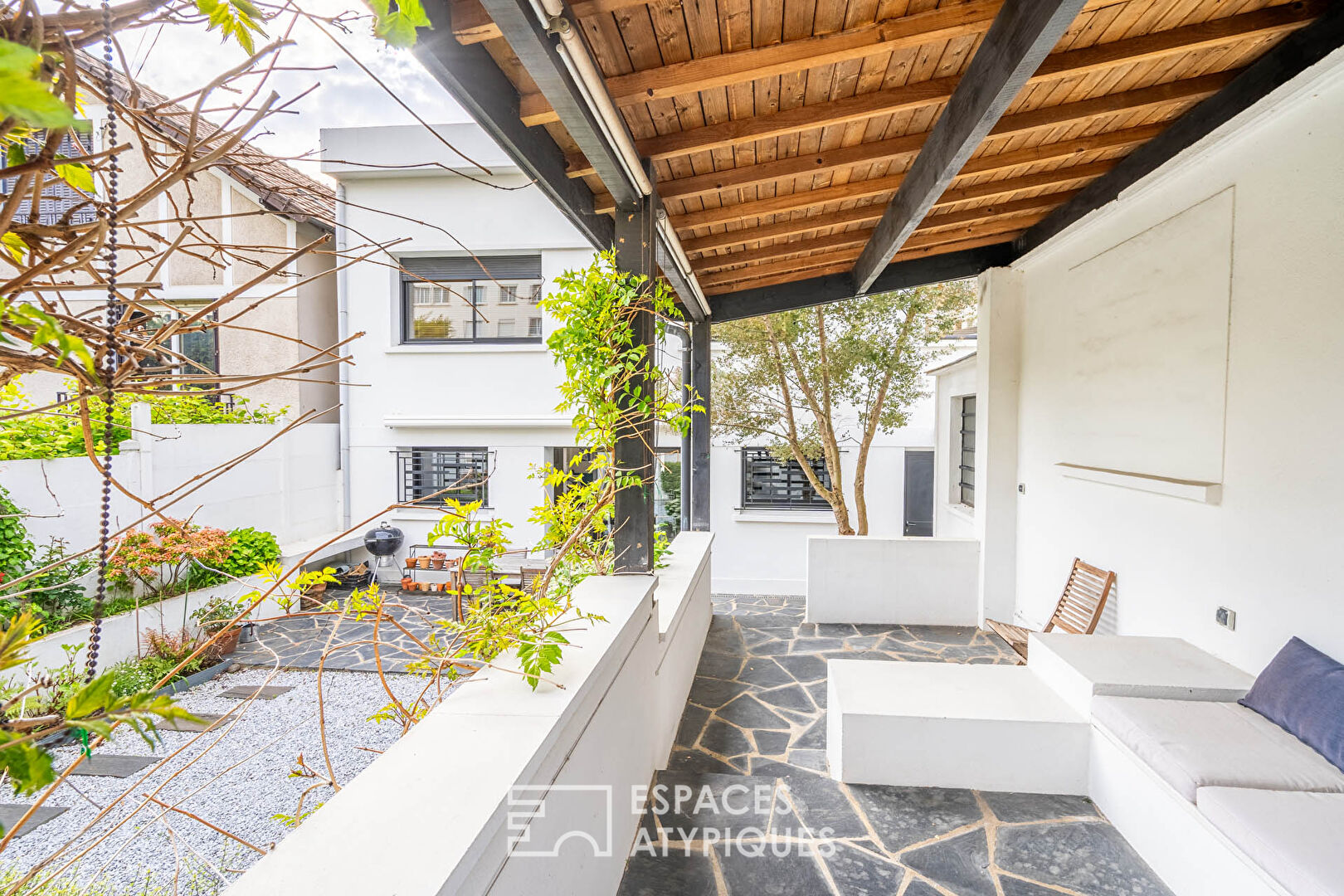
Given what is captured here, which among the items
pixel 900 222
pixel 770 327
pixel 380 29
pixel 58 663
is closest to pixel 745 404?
pixel 770 327

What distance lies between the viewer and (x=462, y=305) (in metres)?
8.66

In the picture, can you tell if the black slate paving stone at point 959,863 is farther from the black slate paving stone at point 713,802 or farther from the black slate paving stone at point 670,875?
the black slate paving stone at point 670,875

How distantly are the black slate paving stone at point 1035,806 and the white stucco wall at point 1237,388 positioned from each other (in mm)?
1090

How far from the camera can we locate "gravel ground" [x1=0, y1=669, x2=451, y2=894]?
3.01 m

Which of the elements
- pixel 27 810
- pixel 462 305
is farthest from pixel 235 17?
pixel 462 305

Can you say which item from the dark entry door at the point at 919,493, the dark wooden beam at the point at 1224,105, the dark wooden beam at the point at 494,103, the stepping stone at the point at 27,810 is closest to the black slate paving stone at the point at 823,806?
the dark wooden beam at the point at 494,103

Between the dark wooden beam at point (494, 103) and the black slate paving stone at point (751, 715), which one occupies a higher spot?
the dark wooden beam at point (494, 103)

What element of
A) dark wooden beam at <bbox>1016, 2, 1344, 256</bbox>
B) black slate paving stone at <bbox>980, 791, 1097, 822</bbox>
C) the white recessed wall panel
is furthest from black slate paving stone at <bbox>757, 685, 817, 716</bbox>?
dark wooden beam at <bbox>1016, 2, 1344, 256</bbox>

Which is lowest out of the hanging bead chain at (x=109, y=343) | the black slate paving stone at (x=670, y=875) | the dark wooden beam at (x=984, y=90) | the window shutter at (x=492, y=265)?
the black slate paving stone at (x=670, y=875)

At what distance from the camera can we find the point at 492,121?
6.68 feet

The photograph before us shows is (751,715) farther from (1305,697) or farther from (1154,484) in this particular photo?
(1154,484)

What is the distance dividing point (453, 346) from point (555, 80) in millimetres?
7026

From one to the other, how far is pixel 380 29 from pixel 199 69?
0.52m

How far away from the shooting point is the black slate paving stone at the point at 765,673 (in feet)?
14.3
